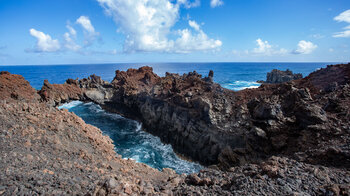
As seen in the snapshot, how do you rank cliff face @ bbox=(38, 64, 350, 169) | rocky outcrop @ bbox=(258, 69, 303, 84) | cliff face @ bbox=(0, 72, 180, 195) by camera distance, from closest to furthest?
cliff face @ bbox=(0, 72, 180, 195), cliff face @ bbox=(38, 64, 350, 169), rocky outcrop @ bbox=(258, 69, 303, 84)

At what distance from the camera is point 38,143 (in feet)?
32.9

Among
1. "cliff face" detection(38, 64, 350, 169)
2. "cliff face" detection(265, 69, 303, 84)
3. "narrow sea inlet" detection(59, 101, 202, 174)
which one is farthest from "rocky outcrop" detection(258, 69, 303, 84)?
"narrow sea inlet" detection(59, 101, 202, 174)

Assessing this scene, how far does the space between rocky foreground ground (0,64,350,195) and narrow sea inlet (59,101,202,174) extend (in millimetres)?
1593

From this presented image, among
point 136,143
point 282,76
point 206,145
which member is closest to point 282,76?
point 282,76

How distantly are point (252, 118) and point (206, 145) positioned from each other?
6.50m

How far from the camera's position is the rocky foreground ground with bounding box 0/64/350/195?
7227 millimetres

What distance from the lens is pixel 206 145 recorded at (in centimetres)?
2211

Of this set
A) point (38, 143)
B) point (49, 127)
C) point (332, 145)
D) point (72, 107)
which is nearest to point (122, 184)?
point (38, 143)

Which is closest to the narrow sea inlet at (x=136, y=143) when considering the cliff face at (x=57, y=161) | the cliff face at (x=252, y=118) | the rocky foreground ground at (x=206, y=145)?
the cliff face at (x=252, y=118)

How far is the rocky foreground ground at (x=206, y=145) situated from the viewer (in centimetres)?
723

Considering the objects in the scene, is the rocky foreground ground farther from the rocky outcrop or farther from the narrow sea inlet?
the rocky outcrop

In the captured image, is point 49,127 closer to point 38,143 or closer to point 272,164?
point 38,143

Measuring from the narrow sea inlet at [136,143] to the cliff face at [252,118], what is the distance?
143 centimetres

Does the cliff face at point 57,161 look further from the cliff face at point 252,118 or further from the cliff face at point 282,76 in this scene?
the cliff face at point 282,76
